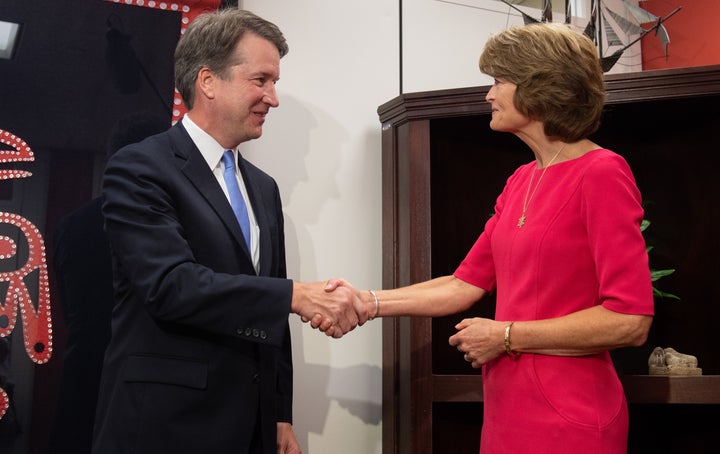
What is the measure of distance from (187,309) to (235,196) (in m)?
0.33

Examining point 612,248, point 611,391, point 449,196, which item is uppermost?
point 449,196

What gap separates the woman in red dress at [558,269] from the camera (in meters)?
1.46

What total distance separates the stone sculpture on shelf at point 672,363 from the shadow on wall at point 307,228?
827 mm

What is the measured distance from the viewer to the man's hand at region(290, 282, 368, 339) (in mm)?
1727

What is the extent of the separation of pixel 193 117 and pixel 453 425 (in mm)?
1276

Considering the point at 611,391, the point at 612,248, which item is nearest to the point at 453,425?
the point at 611,391

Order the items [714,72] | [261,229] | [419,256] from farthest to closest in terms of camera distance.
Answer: [419,256] < [714,72] < [261,229]

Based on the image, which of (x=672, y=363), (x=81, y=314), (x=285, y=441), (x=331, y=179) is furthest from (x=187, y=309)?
(x=672, y=363)

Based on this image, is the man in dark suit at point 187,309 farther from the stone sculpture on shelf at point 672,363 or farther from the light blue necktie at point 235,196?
the stone sculpture on shelf at point 672,363

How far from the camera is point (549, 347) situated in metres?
1.50

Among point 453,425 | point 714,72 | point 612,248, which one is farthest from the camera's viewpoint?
point 453,425

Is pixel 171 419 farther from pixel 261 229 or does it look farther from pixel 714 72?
pixel 714 72

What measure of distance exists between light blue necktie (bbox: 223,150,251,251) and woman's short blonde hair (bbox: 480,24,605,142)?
0.64 metres

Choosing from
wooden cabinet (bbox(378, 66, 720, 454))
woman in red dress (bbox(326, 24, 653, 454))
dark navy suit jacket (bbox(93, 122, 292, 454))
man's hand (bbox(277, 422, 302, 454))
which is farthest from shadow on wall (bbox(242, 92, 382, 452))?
woman in red dress (bbox(326, 24, 653, 454))
